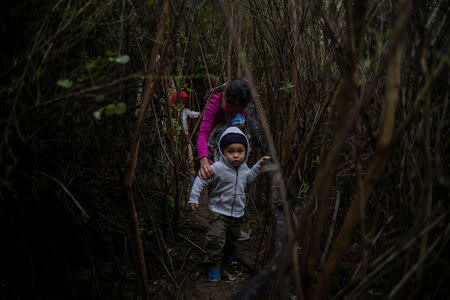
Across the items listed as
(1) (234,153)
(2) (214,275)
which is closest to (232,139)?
(1) (234,153)

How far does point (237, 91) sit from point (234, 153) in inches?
20.1

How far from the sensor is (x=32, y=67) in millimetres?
1329

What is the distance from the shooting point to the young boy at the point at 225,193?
2.68 meters

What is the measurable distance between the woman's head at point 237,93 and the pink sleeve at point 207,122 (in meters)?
0.18

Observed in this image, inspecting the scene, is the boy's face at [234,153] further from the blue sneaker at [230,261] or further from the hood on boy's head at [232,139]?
the blue sneaker at [230,261]

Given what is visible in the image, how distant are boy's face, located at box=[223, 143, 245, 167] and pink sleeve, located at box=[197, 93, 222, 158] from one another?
0.21 m

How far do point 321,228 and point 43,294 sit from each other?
1.49 meters

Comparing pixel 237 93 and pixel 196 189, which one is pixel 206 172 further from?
pixel 237 93

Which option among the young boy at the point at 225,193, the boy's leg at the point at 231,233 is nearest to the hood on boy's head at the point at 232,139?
the young boy at the point at 225,193

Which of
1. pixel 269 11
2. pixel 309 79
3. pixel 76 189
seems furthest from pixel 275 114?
pixel 76 189

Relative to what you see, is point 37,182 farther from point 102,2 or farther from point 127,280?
point 127,280

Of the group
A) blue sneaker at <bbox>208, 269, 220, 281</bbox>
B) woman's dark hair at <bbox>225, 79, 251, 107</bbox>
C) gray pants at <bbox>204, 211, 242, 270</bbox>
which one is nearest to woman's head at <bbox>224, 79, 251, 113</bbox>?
woman's dark hair at <bbox>225, 79, 251, 107</bbox>

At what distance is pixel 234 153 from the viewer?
107 inches

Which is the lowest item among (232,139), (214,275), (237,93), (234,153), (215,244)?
(214,275)
